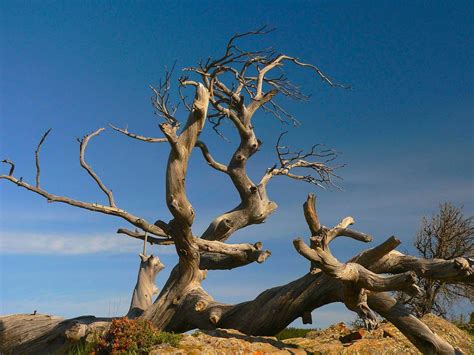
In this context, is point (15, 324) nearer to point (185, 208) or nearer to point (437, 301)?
point (185, 208)

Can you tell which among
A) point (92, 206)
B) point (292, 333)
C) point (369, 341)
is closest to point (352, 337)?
point (369, 341)

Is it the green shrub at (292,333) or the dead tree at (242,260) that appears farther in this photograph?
the green shrub at (292,333)

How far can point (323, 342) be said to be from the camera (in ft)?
47.3

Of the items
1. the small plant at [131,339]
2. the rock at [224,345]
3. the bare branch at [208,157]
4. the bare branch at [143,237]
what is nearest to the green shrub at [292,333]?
the bare branch at [143,237]

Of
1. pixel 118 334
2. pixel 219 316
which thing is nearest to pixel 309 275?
pixel 219 316

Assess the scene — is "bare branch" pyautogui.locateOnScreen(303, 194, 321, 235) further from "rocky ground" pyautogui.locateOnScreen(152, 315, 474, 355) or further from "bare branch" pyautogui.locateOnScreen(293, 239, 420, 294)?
"rocky ground" pyautogui.locateOnScreen(152, 315, 474, 355)

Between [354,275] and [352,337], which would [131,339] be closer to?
[354,275]

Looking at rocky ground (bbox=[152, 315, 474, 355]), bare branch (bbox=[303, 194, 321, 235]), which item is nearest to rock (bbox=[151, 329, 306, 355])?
rocky ground (bbox=[152, 315, 474, 355])

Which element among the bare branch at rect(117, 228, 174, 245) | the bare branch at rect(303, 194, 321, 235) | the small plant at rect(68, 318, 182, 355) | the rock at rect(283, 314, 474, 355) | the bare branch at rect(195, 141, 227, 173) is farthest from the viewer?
the bare branch at rect(195, 141, 227, 173)

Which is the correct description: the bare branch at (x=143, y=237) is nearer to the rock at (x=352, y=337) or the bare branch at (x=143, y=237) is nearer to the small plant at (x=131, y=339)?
the small plant at (x=131, y=339)

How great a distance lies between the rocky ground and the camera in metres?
10.7

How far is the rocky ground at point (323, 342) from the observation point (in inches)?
422

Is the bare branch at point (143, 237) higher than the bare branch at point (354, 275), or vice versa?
the bare branch at point (143, 237)

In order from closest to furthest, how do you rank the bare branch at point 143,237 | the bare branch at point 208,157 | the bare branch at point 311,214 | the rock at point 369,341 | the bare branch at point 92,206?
1. the bare branch at point 311,214
2. the rock at point 369,341
3. the bare branch at point 92,206
4. the bare branch at point 143,237
5. the bare branch at point 208,157
